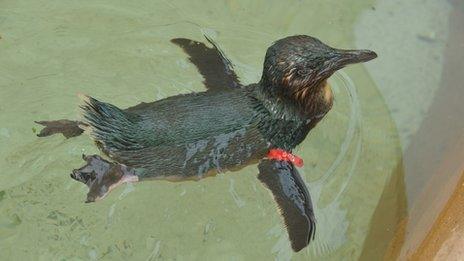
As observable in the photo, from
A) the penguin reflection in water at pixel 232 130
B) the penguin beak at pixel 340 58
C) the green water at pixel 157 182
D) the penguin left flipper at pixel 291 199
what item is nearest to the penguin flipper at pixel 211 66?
the penguin reflection in water at pixel 232 130

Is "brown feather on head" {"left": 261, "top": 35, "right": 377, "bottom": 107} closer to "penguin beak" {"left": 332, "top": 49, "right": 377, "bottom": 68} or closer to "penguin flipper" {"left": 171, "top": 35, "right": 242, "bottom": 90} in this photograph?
"penguin beak" {"left": 332, "top": 49, "right": 377, "bottom": 68}

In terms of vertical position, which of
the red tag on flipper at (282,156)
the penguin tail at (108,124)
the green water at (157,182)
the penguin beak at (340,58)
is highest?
the penguin beak at (340,58)

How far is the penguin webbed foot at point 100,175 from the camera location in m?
2.73

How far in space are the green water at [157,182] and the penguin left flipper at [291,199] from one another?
36 centimetres

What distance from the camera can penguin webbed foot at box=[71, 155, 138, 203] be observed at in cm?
273

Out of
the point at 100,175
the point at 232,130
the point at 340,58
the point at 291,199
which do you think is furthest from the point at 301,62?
the point at 100,175

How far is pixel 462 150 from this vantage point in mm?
2902

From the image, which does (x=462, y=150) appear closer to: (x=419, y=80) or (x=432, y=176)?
(x=432, y=176)

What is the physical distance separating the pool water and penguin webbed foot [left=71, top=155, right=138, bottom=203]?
0.52 m

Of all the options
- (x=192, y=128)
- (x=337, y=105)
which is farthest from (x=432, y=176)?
(x=192, y=128)

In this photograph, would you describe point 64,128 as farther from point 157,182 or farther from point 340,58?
point 340,58

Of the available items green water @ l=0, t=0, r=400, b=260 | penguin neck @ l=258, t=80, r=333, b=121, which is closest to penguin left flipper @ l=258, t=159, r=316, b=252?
penguin neck @ l=258, t=80, r=333, b=121

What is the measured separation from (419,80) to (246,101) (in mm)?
1373

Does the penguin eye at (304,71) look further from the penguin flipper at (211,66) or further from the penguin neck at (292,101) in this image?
the penguin flipper at (211,66)
